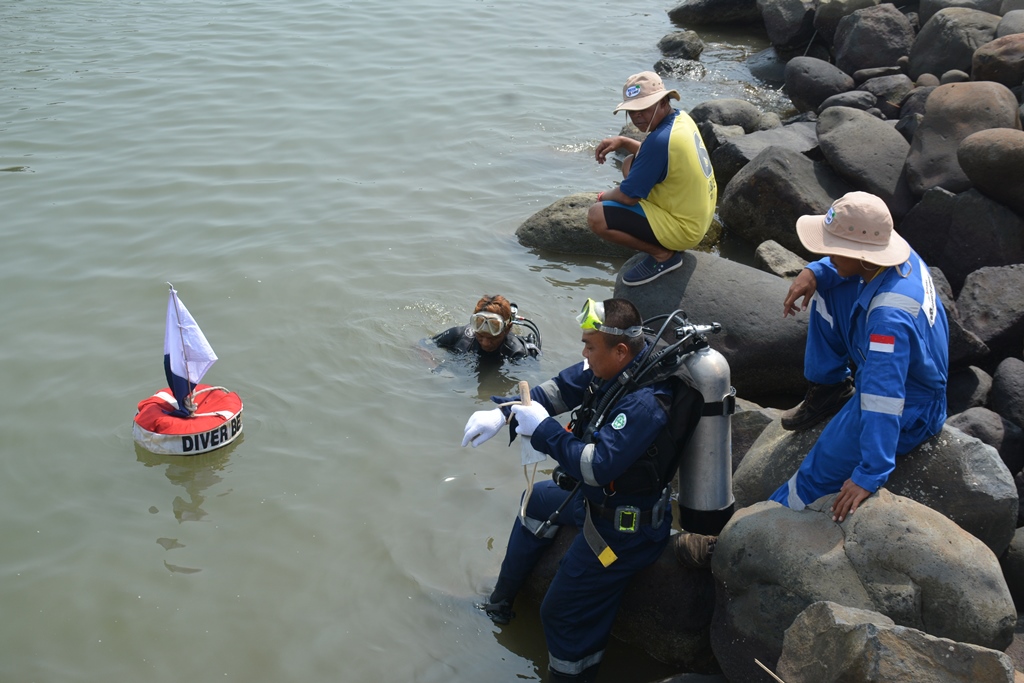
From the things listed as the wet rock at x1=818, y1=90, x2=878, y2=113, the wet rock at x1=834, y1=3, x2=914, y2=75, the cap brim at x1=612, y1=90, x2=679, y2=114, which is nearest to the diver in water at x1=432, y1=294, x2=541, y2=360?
the cap brim at x1=612, y1=90, x2=679, y2=114

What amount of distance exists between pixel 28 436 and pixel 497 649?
12.9 ft

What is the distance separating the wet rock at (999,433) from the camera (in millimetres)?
5758

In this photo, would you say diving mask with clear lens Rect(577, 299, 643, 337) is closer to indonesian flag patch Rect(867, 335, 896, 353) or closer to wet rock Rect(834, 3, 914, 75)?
indonesian flag patch Rect(867, 335, 896, 353)

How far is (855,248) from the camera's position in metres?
4.55

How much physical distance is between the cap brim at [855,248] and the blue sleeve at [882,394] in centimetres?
27

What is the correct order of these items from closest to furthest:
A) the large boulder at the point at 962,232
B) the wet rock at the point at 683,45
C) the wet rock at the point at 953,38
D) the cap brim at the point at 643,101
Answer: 1. the cap brim at the point at 643,101
2. the large boulder at the point at 962,232
3. the wet rock at the point at 953,38
4. the wet rock at the point at 683,45

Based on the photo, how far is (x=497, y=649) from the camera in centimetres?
518

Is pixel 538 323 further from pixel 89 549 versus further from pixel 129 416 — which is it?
pixel 89 549

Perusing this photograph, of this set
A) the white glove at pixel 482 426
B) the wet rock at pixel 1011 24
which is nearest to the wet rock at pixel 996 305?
the white glove at pixel 482 426

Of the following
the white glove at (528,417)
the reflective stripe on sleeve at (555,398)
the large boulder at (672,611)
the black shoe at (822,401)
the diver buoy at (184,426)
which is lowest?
the large boulder at (672,611)

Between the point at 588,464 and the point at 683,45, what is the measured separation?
14182 millimetres

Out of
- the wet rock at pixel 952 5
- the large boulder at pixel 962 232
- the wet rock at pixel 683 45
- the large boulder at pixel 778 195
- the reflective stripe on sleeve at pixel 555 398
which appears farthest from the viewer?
the wet rock at pixel 683 45

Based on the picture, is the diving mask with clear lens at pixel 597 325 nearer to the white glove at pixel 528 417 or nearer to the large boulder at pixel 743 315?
the white glove at pixel 528 417

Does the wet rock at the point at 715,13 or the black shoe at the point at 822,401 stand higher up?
the wet rock at the point at 715,13
